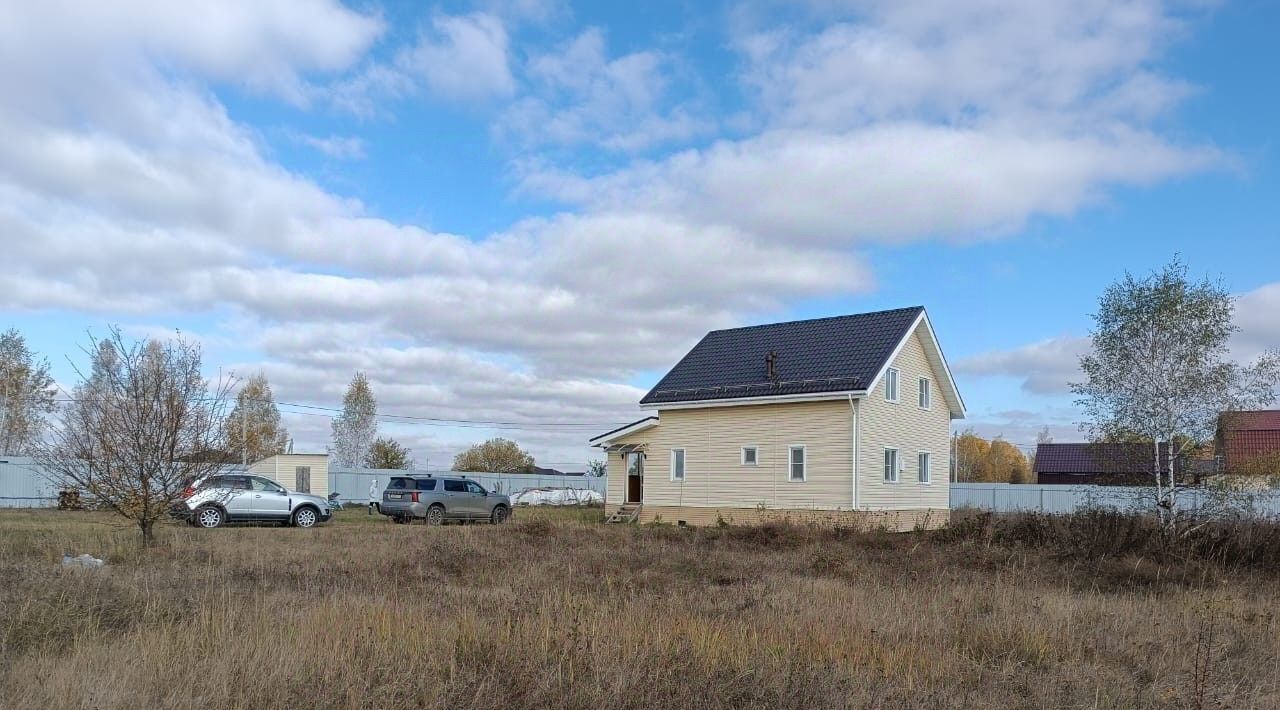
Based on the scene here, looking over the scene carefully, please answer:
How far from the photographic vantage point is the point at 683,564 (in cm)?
1600

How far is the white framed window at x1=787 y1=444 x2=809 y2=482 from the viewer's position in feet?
94.1

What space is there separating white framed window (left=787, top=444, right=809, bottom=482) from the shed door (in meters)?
22.0

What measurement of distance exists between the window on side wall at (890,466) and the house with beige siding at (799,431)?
0.04 meters

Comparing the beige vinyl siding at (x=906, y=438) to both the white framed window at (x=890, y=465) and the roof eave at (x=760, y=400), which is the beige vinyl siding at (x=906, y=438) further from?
the roof eave at (x=760, y=400)

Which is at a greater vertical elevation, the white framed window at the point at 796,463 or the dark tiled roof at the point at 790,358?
the dark tiled roof at the point at 790,358

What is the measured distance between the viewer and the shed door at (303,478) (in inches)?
1597

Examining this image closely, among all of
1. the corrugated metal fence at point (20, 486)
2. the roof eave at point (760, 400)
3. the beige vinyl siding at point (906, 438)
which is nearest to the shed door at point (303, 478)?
the corrugated metal fence at point (20, 486)

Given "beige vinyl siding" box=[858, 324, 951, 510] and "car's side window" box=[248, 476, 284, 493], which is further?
"beige vinyl siding" box=[858, 324, 951, 510]

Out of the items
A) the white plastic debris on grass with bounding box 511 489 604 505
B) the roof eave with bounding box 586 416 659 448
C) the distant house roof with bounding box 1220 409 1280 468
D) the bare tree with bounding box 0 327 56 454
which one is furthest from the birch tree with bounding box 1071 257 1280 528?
the bare tree with bounding box 0 327 56 454

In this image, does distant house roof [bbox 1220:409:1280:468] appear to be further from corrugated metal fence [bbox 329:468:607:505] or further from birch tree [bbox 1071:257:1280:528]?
corrugated metal fence [bbox 329:468:607:505]

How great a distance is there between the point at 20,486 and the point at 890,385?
106 ft

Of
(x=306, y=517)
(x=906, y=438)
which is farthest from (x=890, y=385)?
(x=306, y=517)

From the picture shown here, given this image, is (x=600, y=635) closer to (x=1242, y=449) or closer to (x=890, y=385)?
(x=1242, y=449)

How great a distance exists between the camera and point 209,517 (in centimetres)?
2533
